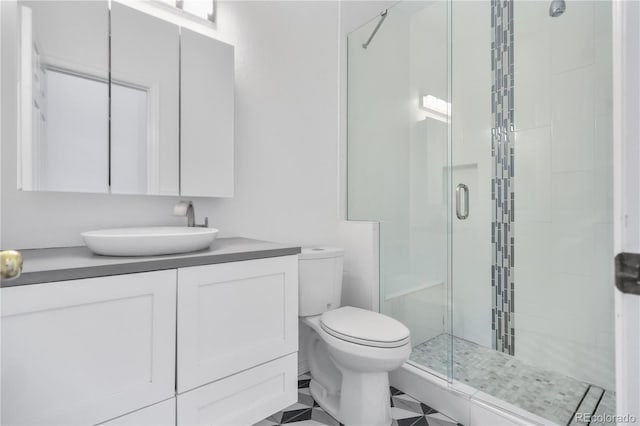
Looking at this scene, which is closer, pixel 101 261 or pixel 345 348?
pixel 101 261

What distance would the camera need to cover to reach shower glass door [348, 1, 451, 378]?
1.88m

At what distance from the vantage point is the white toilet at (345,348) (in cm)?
138

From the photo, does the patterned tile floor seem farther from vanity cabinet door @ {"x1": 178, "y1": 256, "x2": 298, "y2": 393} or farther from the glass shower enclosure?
vanity cabinet door @ {"x1": 178, "y1": 256, "x2": 298, "y2": 393}

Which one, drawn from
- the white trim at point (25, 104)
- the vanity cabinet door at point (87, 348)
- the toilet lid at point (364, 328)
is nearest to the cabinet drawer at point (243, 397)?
the vanity cabinet door at point (87, 348)

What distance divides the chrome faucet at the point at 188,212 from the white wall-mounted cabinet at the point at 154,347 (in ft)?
1.26

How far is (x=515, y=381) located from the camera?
165 cm

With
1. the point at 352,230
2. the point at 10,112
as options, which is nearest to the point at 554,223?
the point at 352,230

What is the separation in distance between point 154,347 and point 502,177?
190 centimetres

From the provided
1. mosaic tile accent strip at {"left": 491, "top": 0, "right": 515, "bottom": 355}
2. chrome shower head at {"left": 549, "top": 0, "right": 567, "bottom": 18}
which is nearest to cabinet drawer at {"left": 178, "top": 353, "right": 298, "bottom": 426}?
mosaic tile accent strip at {"left": 491, "top": 0, "right": 515, "bottom": 355}

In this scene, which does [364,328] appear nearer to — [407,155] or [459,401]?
[459,401]

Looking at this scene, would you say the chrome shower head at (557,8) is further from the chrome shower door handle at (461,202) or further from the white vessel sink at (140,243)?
the white vessel sink at (140,243)

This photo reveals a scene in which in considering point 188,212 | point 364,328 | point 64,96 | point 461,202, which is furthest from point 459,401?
point 64,96

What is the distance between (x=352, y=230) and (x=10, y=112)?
1661mm

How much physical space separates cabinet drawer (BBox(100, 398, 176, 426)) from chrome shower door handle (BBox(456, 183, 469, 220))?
1.58m
